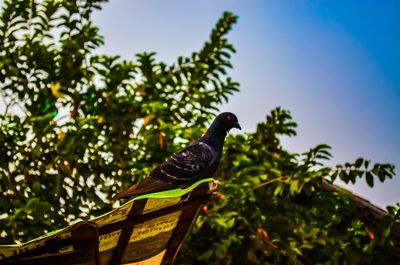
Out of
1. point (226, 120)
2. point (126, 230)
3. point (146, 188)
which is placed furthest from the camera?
point (226, 120)

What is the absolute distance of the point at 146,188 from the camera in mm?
3018

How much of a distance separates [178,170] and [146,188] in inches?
8.9

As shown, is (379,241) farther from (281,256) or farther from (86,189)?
(86,189)

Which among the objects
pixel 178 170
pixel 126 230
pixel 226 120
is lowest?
pixel 126 230

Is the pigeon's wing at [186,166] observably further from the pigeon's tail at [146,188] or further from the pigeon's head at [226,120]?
the pigeon's head at [226,120]

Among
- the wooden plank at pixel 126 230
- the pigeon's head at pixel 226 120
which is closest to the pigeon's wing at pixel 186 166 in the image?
the pigeon's head at pixel 226 120

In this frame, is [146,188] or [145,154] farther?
[145,154]

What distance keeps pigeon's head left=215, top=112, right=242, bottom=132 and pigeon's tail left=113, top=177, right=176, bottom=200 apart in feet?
1.74

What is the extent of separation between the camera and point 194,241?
6.54 meters

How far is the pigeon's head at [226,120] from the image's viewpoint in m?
3.43

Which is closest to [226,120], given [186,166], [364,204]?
[186,166]

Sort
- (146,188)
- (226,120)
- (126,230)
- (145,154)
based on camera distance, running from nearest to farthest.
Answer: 1. (126,230)
2. (146,188)
3. (226,120)
4. (145,154)

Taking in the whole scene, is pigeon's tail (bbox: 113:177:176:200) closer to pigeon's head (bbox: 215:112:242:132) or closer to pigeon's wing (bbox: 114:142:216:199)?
pigeon's wing (bbox: 114:142:216:199)

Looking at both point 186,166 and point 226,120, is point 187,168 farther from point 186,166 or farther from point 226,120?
point 226,120
